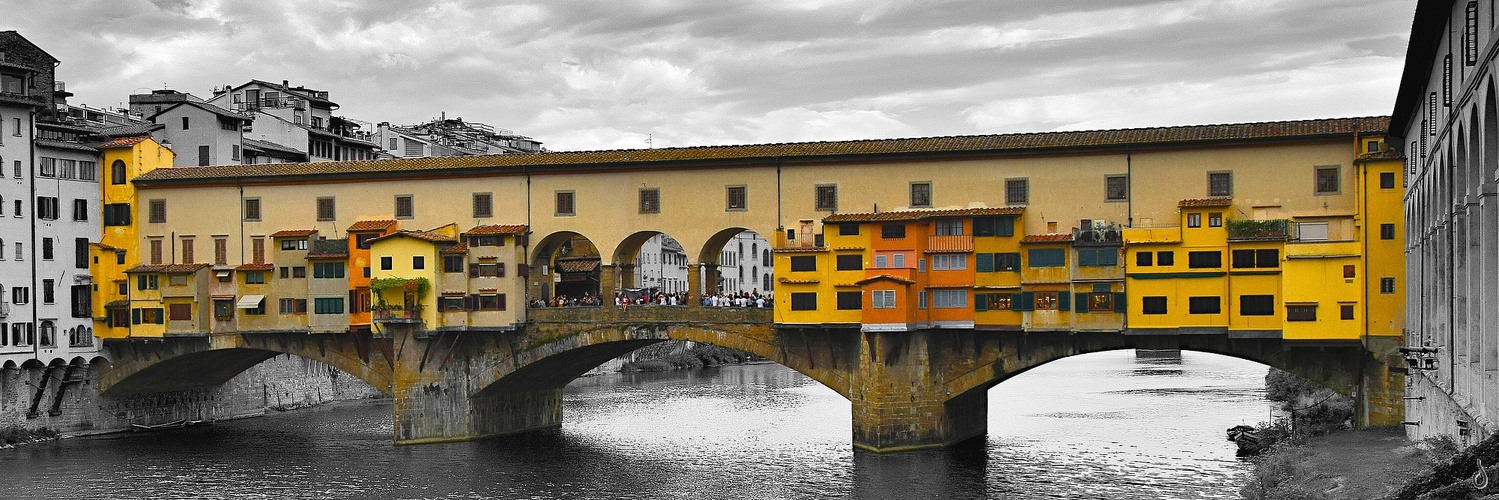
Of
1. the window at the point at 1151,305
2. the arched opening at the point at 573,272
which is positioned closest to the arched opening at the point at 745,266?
the arched opening at the point at 573,272

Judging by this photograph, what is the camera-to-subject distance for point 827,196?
173 feet

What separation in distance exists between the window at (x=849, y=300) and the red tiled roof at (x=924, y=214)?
261cm

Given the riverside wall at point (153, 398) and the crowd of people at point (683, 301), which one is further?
the riverside wall at point (153, 398)

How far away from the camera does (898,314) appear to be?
50.0 meters

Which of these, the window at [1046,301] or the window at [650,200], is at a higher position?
the window at [650,200]

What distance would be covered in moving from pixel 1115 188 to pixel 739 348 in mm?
14869

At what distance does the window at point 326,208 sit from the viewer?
59281 millimetres

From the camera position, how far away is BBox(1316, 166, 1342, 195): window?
151 feet

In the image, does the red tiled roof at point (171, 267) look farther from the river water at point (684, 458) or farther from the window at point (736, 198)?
the window at point (736, 198)

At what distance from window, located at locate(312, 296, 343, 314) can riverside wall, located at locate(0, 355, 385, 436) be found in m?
12.0

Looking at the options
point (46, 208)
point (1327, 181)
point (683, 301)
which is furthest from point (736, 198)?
point (46, 208)

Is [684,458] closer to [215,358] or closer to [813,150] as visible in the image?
[813,150]

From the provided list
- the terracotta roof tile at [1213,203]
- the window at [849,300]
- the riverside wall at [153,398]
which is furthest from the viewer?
the riverside wall at [153,398]

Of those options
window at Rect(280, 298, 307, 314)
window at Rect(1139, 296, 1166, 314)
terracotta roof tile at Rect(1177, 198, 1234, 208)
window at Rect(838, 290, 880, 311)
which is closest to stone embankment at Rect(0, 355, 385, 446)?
window at Rect(280, 298, 307, 314)
